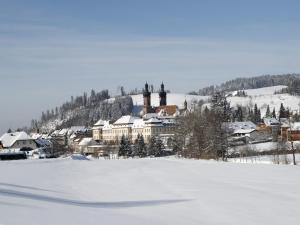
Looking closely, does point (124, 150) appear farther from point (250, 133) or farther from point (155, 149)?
point (250, 133)

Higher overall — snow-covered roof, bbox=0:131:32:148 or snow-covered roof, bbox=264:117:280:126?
snow-covered roof, bbox=264:117:280:126

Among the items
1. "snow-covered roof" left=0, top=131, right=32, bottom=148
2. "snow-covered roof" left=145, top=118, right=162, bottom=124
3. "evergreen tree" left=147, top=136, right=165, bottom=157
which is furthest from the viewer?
"snow-covered roof" left=145, top=118, right=162, bottom=124

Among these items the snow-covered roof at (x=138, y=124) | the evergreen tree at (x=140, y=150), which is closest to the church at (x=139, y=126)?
the snow-covered roof at (x=138, y=124)

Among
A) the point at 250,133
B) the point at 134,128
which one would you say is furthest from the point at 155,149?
the point at 134,128

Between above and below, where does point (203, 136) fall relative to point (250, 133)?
above

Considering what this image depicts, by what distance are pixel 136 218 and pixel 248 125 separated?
11593cm

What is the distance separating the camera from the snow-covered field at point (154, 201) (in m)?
9.12

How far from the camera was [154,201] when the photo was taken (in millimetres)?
11492

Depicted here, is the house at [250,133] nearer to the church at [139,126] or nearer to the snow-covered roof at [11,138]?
the church at [139,126]

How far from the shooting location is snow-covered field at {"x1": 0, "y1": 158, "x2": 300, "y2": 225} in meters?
9.12

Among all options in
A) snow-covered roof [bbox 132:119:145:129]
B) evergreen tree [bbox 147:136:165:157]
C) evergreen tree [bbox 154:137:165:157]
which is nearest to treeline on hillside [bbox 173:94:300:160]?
evergreen tree [bbox 154:137:165:157]

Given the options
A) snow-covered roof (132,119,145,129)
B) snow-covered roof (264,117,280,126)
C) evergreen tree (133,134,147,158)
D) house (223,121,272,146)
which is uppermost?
snow-covered roof (132,119,145,129)

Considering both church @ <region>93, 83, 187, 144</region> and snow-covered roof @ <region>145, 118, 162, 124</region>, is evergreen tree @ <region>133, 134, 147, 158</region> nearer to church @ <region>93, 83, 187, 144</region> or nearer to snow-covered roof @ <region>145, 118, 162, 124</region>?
church @ <region>93, 83, 187, 144</region>

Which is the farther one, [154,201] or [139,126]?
[139,126]
